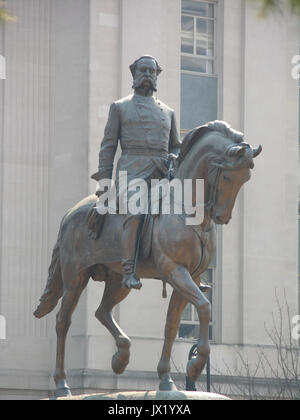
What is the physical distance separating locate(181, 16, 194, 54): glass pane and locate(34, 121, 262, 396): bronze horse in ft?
62.8

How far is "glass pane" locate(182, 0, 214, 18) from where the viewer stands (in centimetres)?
3691

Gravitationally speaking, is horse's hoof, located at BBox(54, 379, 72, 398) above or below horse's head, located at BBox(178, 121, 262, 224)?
below

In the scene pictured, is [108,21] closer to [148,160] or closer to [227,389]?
[227,389]

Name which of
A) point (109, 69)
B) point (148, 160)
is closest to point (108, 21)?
point (109, 69)

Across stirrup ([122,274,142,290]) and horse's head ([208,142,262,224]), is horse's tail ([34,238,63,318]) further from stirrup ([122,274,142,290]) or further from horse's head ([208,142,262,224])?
horse's head ([208,142,262,224])

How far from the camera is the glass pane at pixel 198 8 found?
36906 mm

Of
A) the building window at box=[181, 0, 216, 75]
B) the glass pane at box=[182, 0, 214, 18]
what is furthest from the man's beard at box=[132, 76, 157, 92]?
the glass pane at box=[182, 0, 214, 18]

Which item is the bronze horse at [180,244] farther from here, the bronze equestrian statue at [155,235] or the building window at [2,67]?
the building window at [2,67]

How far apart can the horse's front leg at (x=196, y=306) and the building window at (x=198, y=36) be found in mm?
20858

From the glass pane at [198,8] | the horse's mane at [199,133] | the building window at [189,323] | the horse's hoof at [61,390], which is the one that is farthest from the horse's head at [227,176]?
the glass pane at [198,8]

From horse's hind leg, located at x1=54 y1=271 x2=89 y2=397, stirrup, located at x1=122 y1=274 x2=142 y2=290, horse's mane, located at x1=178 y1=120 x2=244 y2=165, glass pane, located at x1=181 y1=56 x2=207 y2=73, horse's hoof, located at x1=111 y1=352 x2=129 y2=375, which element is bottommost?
horse's hoof, located at x1=111 y1=352 x2=129 y2=375

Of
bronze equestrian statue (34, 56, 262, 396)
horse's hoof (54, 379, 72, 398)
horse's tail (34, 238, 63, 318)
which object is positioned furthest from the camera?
horse's tail (34, 238, 63, 318)

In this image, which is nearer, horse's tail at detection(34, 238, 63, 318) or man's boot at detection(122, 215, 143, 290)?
man's boot at detection(122, 215, 143, 290)

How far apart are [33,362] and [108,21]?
8930 mm
